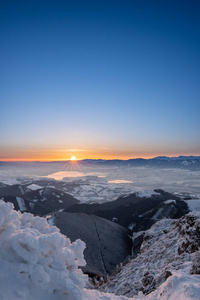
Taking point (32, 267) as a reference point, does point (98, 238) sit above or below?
below

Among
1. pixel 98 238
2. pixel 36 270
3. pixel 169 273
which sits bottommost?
pixel 98 238

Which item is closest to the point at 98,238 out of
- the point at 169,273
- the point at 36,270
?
the point at 169,273

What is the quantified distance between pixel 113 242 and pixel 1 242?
3657 centimetres

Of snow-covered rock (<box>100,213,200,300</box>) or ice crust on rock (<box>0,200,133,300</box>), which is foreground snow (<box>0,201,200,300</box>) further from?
snow-covered rock (<box>100,213,200,300</box>)

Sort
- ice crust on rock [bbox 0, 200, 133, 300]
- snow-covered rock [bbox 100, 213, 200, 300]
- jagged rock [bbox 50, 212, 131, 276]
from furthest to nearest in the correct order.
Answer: jagged rock [bbox 50, 212, 131, 276]
snow-covered rock [bbox 100, 213, 200, 300]
ice crust on rock [bbox 0, 200, 133, 300]

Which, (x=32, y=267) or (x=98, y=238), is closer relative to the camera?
(x=32, y=267)

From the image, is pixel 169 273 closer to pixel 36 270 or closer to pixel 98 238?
pixel 36 270

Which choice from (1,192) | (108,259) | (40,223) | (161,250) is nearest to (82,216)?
(108,259)

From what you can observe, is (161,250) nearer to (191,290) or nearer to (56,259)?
(191,290)

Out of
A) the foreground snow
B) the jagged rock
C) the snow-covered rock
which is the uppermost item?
the foreground snow

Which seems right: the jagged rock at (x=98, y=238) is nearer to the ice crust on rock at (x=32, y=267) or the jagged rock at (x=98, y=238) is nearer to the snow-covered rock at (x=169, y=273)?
the snow-covered rock at (x=169, y=273)

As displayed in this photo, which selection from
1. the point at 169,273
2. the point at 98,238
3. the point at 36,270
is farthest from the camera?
the point at 98,238

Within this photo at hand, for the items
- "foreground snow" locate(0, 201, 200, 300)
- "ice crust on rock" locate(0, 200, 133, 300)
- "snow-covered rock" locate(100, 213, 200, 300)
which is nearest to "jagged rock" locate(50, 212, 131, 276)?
"snow-covered rock" locate(100, 213, 200, 300)

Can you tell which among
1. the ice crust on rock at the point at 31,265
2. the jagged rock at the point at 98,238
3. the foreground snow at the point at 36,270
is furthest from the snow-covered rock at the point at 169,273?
the jagged rock at the point at 98,238
